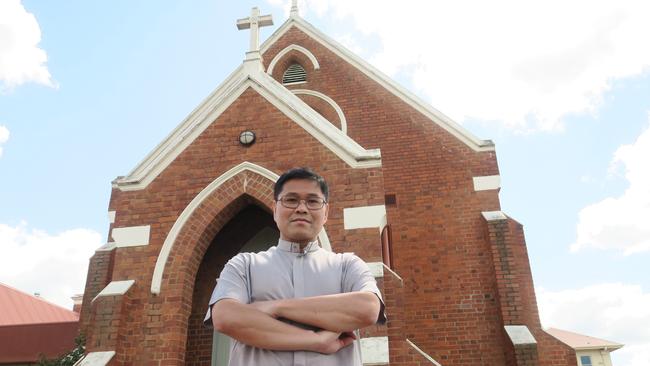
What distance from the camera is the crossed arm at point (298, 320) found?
2.36m

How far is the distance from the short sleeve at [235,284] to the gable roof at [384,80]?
10.0m

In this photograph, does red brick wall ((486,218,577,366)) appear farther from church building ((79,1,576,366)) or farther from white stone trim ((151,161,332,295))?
white stone trim ((151,161,332,295))

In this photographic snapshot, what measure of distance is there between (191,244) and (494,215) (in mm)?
6328

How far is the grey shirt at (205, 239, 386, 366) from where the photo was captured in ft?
8.20

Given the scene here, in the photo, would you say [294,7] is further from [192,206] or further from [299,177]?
[299,177]

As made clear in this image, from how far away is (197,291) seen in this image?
8984 millimetres

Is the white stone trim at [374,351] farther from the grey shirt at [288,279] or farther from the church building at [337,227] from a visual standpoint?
the grey shirt at [288,279]

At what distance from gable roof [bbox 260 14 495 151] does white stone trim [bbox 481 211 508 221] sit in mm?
1708

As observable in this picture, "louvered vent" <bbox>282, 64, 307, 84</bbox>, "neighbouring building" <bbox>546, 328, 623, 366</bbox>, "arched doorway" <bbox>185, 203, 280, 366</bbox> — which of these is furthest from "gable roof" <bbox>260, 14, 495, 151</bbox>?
"neighbouring building" <bbox>546, 328, 623, 366</bbox>

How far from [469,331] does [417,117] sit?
208 inches

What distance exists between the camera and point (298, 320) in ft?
7.95

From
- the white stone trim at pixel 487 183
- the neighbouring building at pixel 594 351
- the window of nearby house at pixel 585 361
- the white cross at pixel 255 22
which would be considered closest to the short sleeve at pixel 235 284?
the white cross at pixel 255 22

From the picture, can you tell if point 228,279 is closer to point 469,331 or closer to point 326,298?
point 326,298

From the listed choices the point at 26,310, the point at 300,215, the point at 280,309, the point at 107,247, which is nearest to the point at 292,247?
the point at 300,215
